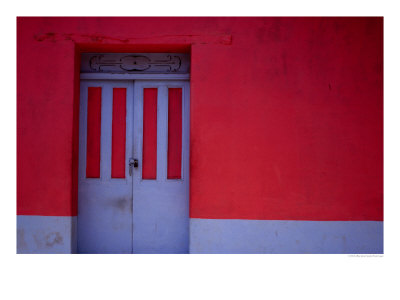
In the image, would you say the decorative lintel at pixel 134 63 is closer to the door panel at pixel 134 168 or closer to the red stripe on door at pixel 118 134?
the door panel at pixel 134 168

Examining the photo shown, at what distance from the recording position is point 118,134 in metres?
4.25

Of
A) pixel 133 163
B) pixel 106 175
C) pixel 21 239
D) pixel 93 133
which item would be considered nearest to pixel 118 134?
pixel 93 133

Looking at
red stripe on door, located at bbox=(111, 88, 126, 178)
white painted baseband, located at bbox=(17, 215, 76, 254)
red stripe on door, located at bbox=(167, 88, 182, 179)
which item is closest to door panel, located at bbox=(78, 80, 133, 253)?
red stripe on door, located at bbox=(111, 88, 126, 178)

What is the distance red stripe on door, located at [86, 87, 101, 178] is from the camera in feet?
13.9

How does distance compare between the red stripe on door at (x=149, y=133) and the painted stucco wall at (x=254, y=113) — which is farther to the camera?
the red stripe on door at (x=149, y=133)

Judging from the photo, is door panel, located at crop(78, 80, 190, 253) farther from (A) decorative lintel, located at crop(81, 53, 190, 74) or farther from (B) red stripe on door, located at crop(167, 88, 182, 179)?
(A) decorative lintel, located at crop(81, 53, 190, 74)

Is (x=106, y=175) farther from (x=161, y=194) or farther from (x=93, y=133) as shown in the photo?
(x=161, y=194)

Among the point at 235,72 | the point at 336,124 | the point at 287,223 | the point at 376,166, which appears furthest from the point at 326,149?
the point at 235,72

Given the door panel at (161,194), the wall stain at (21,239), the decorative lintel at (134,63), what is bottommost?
the wall stain at (21,239)

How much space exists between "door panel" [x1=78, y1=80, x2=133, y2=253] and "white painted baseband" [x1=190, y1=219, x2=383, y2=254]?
990mm

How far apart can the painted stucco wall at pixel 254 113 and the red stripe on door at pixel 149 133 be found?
581mm

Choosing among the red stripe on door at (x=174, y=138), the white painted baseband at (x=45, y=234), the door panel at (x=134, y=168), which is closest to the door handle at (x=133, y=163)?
the door panel at (x=134, y=168)

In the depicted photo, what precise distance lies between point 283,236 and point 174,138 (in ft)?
5.90

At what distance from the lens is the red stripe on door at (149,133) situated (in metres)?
4.24
